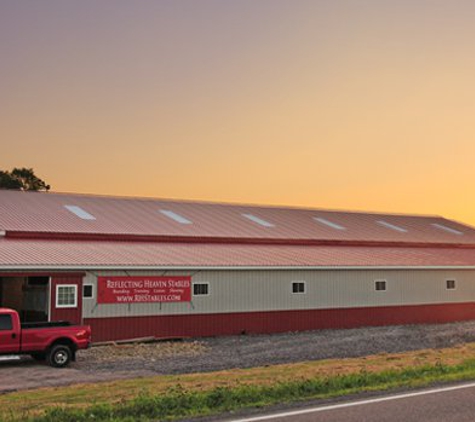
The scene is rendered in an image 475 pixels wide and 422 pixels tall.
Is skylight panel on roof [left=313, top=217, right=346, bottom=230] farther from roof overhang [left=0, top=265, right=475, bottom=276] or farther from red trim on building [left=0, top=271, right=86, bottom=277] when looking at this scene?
red trim on building [left=0, top=271, right=86, bottom=277]

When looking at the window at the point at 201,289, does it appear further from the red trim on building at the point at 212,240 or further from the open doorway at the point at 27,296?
the open doorway at the point at 27,296

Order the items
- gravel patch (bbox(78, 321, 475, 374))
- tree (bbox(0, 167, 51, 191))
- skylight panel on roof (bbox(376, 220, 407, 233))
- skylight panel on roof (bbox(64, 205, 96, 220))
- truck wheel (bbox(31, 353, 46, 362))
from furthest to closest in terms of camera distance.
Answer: tree (bbox(0, 167, 51, 191)) < skylight panel on roof (bbox(376, 220, 407, 233)) < skylight panel on roof (bbox(64, 205, 96, 220)) < gravel patch (bbox(78, 321, 475, 374)) < truck wheel (bbox(31, 353, 46, 362))

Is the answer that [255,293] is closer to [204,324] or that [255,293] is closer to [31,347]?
[204,324]

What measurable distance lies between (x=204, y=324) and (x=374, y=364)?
1294cm

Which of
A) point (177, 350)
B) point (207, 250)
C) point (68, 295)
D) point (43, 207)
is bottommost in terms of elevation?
point (177, 350)

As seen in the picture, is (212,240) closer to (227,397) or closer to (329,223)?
(329,223)

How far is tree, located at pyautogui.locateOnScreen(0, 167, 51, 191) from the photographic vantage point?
8036 cm

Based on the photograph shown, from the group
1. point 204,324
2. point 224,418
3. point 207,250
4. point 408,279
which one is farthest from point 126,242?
point 224,418

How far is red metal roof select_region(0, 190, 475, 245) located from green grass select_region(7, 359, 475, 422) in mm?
21140

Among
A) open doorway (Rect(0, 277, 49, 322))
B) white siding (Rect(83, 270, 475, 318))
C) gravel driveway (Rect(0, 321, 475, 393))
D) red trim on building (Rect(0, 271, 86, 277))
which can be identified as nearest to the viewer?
gravel driveway (Rect(0, 321, 475, 393))

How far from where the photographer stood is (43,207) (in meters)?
37.3

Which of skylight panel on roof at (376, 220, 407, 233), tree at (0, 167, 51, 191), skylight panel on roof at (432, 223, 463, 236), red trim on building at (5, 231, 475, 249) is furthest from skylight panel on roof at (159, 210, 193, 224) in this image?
tree at (0, 167, 51, 191)

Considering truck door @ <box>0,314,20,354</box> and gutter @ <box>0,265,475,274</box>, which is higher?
gutter @ <box>0,265,475,274</box>

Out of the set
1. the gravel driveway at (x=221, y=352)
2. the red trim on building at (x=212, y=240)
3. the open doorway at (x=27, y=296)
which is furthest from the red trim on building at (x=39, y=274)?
the red trim on building at (x=212, y=240)
